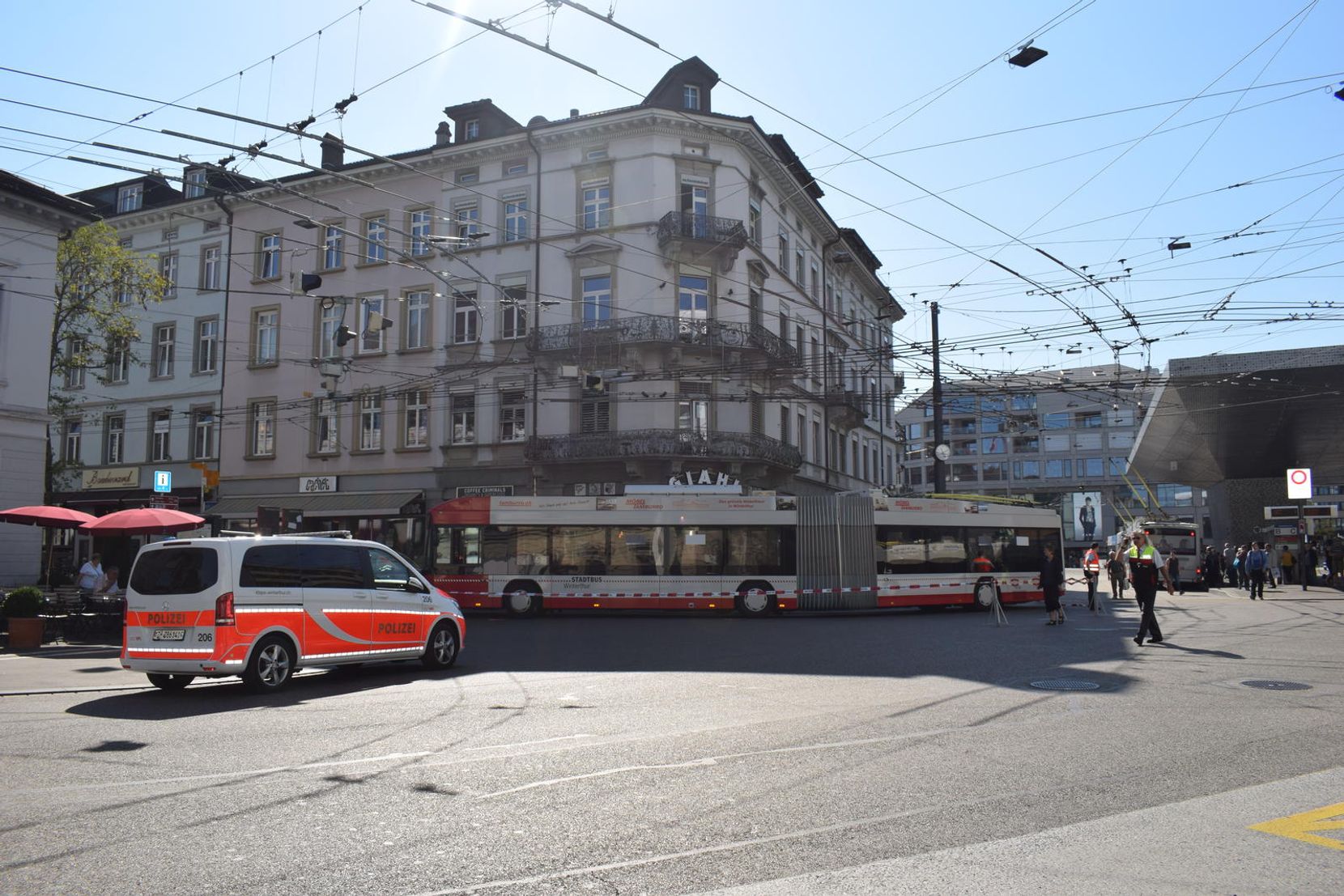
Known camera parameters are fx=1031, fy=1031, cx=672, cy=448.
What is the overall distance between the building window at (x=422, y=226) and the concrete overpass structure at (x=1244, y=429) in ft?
81.7

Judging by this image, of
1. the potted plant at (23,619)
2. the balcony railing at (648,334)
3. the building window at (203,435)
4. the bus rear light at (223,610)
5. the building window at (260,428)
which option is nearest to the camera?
the bus rear light at (223,610)

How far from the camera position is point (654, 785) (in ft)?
21.8

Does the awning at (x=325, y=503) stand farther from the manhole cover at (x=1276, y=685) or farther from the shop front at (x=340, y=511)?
the manhole cover at (x=1276, y=685)

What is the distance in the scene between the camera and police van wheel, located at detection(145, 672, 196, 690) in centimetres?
1246

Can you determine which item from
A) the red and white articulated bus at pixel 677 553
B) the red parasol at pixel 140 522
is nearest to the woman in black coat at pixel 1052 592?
the red and white articulated bus at pixel 677 553

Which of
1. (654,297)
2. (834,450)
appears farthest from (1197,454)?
(654,297)

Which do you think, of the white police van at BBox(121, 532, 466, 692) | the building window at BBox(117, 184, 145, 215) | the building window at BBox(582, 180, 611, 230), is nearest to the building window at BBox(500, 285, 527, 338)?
the building window at BBox(582, 180, 611, 230)

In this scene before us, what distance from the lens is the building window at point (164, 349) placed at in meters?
43.1

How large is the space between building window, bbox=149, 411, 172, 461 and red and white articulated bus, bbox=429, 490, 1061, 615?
68.1ft

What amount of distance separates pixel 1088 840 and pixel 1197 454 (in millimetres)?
42160

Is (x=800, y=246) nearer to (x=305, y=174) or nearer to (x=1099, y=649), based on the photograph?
(x=305, y=174)

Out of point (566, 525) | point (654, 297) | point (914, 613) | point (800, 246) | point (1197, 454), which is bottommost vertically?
point (914, 613)

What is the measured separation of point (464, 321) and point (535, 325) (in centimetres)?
348

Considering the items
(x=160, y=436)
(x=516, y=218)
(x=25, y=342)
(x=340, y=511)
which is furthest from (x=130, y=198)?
(x=25, y=342)
